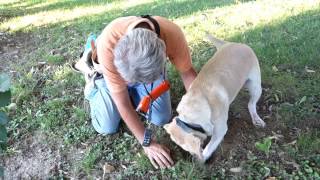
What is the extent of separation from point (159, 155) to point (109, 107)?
90cm

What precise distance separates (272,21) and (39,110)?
11.1 feet

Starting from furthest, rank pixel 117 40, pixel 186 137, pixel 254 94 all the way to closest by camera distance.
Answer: pixel 254 94 → pixel 117 40 → pixel 186 137

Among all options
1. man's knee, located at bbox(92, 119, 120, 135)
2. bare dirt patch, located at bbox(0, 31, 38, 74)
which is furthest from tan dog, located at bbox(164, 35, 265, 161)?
bare dirt patch, located at bbox(0, 31, 38, 74)

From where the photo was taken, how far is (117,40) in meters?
3.36

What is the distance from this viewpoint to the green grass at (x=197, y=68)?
3.62 meters

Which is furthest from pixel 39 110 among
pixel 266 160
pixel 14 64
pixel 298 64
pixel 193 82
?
pixel 298 64

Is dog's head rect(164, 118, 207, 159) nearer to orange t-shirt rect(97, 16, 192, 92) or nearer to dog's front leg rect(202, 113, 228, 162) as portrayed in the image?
dog's front leg rect(202, 113, 228, 162)

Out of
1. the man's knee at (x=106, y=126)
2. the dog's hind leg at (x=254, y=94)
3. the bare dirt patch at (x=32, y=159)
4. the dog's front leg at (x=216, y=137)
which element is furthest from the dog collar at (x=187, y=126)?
the bare dirt patch at (x=32, y=159)

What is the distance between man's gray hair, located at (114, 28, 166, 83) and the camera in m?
2.82

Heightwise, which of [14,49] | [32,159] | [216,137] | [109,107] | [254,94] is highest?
[254,94]

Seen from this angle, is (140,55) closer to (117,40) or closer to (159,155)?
(117,40)

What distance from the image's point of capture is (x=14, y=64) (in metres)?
Answer: 6.09

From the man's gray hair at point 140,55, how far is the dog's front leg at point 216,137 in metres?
0.85

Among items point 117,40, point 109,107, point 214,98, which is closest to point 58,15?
point 109,107
